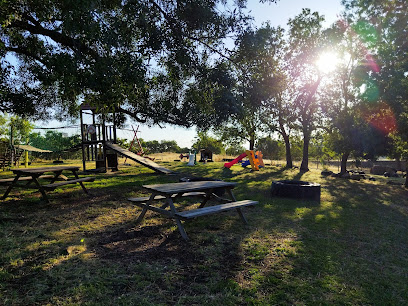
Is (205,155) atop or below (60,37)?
below

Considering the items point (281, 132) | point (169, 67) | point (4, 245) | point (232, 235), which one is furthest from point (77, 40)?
point (281, 132)

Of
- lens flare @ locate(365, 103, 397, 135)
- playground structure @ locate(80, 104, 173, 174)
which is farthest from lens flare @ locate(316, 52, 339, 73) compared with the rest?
playground structure @ locate(80, 104, 173, 174)

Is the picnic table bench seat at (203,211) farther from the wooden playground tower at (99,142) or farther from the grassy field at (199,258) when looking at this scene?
the wooden playground tower at (99,142)

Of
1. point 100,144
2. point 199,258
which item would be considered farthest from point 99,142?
point 199,258

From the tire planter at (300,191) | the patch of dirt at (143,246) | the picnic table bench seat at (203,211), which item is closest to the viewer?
the patch of dirt at (143,246)

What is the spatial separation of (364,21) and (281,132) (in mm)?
8844

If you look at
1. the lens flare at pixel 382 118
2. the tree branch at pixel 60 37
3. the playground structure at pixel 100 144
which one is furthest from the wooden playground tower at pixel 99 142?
the lens flare at pixel 382 118

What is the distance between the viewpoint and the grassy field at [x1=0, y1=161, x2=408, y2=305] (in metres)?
2.66

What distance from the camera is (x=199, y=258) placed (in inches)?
138

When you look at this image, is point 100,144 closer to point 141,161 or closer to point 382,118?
point 141,161

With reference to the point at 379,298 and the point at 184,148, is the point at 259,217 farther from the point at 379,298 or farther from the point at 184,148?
the point at 184,148

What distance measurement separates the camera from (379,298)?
2.76m

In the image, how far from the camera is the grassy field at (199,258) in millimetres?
2660

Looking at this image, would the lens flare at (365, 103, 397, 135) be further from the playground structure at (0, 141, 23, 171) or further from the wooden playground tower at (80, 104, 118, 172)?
the playground structure at (0, 141, 23, 171)
